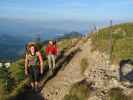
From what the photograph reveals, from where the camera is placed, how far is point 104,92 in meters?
22.3

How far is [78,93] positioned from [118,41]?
63.2 feet

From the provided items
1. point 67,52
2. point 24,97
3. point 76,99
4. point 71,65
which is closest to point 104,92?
point 76,99

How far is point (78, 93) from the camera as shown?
858 inches

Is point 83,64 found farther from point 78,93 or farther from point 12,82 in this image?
point 78,93

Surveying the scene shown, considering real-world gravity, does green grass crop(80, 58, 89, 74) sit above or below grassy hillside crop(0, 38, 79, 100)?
above

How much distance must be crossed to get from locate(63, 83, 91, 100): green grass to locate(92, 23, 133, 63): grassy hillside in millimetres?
9427

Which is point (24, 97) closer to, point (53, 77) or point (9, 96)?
point (9, 96)

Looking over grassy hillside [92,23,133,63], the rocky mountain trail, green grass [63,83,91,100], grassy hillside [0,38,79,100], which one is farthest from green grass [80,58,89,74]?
green grass [63,83,91,100]

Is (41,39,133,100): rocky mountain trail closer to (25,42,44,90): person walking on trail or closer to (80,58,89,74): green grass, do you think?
(80,58,89,74): green grass

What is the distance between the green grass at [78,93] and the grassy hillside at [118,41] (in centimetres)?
943

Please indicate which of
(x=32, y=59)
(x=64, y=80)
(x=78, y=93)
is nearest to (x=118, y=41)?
(x=64, y=80)

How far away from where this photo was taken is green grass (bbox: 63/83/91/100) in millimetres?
21484

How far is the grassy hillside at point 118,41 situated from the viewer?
114 ft

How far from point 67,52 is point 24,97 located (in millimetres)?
15927
